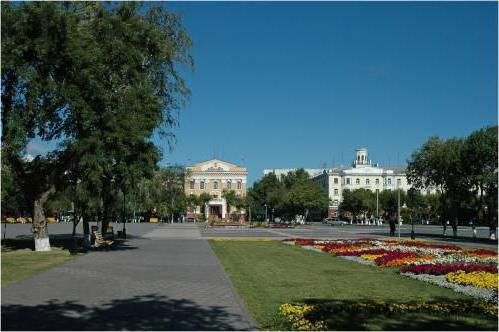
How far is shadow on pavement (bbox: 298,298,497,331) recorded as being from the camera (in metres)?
9.37

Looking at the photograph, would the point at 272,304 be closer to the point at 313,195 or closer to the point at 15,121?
the point at 15,121

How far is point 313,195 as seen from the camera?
95125mm

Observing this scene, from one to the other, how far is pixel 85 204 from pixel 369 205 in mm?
88359

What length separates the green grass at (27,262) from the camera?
1627 cm

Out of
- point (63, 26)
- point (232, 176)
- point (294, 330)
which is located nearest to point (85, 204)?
point (63, 26)

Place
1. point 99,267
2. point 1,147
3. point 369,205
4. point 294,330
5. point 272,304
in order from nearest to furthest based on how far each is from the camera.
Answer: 1. point 294,330
2. point 272,304
3. point 99,267
4. point 1,147
5. point 369,205

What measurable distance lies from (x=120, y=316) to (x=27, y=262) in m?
11.5

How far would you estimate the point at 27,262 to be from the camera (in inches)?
797

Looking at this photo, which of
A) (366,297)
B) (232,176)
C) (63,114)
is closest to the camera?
(366,297)

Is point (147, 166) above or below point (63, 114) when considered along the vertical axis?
below

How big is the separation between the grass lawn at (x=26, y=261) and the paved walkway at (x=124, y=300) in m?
0.54

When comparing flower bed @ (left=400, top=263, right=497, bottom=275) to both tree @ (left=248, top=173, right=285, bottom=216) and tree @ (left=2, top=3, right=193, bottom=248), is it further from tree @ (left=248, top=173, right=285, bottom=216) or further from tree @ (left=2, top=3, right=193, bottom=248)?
tree @ (left=248, top=173, right=285, bottom=216)

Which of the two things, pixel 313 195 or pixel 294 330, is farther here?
pixel 313 195

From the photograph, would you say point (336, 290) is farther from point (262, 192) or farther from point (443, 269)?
point (262, 192)
